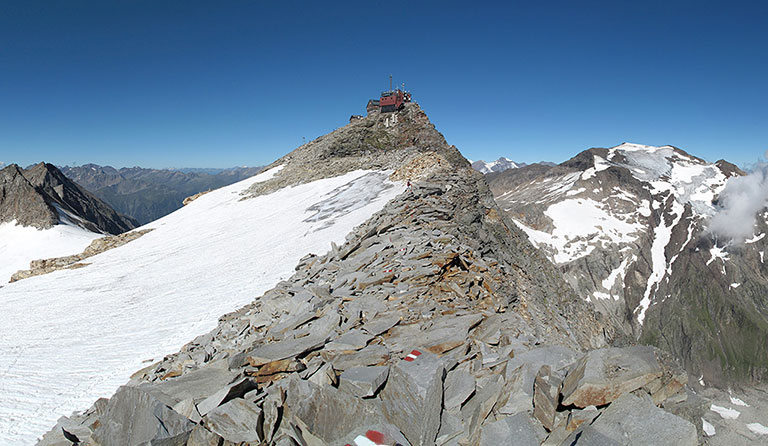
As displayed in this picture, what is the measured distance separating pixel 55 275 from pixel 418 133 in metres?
36.3

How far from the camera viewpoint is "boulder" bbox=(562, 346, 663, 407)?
5.62m

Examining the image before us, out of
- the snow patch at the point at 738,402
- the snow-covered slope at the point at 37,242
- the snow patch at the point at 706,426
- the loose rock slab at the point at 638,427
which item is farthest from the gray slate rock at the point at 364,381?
the snow patch at the point at 738,402

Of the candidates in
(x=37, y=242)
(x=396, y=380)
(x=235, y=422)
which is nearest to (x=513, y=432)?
(x=396, y=380)

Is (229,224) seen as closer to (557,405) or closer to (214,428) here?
(214,428)

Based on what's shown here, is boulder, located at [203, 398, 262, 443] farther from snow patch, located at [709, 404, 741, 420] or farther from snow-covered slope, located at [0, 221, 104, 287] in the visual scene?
snow patch, located at [709, 404, 741, 420]

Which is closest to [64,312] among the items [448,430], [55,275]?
[55,275]

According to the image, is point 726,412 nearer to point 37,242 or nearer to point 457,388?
point 457,388

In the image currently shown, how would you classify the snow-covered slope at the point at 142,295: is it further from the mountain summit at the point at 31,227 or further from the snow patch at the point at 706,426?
the mountain summit at the point at 31,227

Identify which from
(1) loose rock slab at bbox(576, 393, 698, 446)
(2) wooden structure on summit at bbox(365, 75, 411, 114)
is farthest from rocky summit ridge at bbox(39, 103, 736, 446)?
(2) wooden structure on summit at bbox(365, 75, 411, 114)

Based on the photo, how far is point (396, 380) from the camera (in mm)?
6676

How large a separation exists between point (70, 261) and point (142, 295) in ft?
49.5

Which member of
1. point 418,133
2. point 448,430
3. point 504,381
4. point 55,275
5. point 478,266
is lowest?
point 448,430

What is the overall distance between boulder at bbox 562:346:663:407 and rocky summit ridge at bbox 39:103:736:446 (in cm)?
2

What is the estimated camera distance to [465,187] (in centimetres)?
2611
